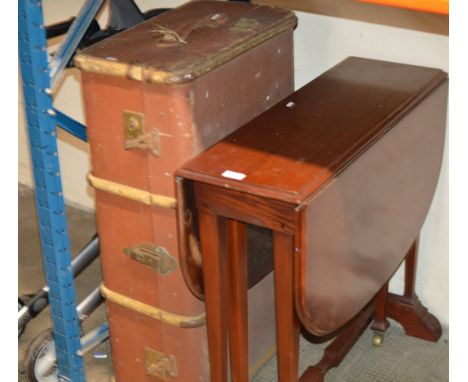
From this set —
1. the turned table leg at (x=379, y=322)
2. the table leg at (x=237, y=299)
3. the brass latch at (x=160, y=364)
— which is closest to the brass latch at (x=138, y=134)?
the table leg at (x=237, y=299)

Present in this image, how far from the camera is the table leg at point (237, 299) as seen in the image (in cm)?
185

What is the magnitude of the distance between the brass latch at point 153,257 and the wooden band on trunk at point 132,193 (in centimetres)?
12

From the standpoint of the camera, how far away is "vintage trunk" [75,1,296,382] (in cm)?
187

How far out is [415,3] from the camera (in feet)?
5.03

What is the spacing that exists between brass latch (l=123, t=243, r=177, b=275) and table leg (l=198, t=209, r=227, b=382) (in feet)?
0.52

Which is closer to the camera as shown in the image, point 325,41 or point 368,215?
point 368,215

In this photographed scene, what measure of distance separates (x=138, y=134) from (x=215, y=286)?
39cm

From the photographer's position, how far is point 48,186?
6.70 ft

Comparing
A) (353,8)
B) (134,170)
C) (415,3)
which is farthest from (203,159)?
(353,8)

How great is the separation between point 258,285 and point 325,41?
29.2 inches

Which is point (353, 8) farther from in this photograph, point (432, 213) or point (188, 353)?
point (188, 353)

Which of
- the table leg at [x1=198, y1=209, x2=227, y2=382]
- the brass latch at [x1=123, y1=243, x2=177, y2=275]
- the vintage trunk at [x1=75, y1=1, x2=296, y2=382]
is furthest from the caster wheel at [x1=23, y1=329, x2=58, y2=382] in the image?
the table leg at [x1=198, y1=209, x2=227, y2=382]

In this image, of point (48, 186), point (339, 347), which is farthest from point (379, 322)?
point (48, 186)

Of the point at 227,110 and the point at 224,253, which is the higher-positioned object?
the point at 227,110
